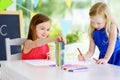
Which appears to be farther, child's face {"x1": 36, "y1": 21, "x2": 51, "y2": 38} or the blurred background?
the blurred background

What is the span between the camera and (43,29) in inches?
74.7

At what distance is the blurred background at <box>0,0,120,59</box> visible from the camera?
8.86 feet

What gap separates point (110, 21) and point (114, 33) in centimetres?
9

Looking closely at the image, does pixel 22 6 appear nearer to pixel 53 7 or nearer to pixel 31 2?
pixel 31 2

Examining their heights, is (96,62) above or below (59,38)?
below

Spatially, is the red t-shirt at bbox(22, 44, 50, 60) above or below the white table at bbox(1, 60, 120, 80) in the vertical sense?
above

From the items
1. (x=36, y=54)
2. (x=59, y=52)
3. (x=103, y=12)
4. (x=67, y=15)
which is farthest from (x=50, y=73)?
(x=67, y=15)

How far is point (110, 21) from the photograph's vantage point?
73.4 inches

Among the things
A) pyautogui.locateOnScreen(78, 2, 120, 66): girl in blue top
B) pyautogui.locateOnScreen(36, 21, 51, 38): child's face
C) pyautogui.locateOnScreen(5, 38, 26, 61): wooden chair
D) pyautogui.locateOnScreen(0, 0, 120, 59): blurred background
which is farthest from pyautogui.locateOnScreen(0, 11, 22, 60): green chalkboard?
pyautogui.locateOnScreen(78, 2, 120, 66): girl in blue top

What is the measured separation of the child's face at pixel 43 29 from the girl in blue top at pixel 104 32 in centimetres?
31

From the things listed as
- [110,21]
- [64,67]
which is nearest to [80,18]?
[110,21]

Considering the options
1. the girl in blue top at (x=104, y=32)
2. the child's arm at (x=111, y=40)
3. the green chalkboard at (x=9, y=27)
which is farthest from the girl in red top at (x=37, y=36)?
the green chalkboard at (x=9, y=27)

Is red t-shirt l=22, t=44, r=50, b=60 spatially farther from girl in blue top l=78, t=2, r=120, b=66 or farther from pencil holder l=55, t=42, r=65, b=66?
pencil holder l=55, t=42, r=65, b=66

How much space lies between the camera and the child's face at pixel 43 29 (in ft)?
6.18
